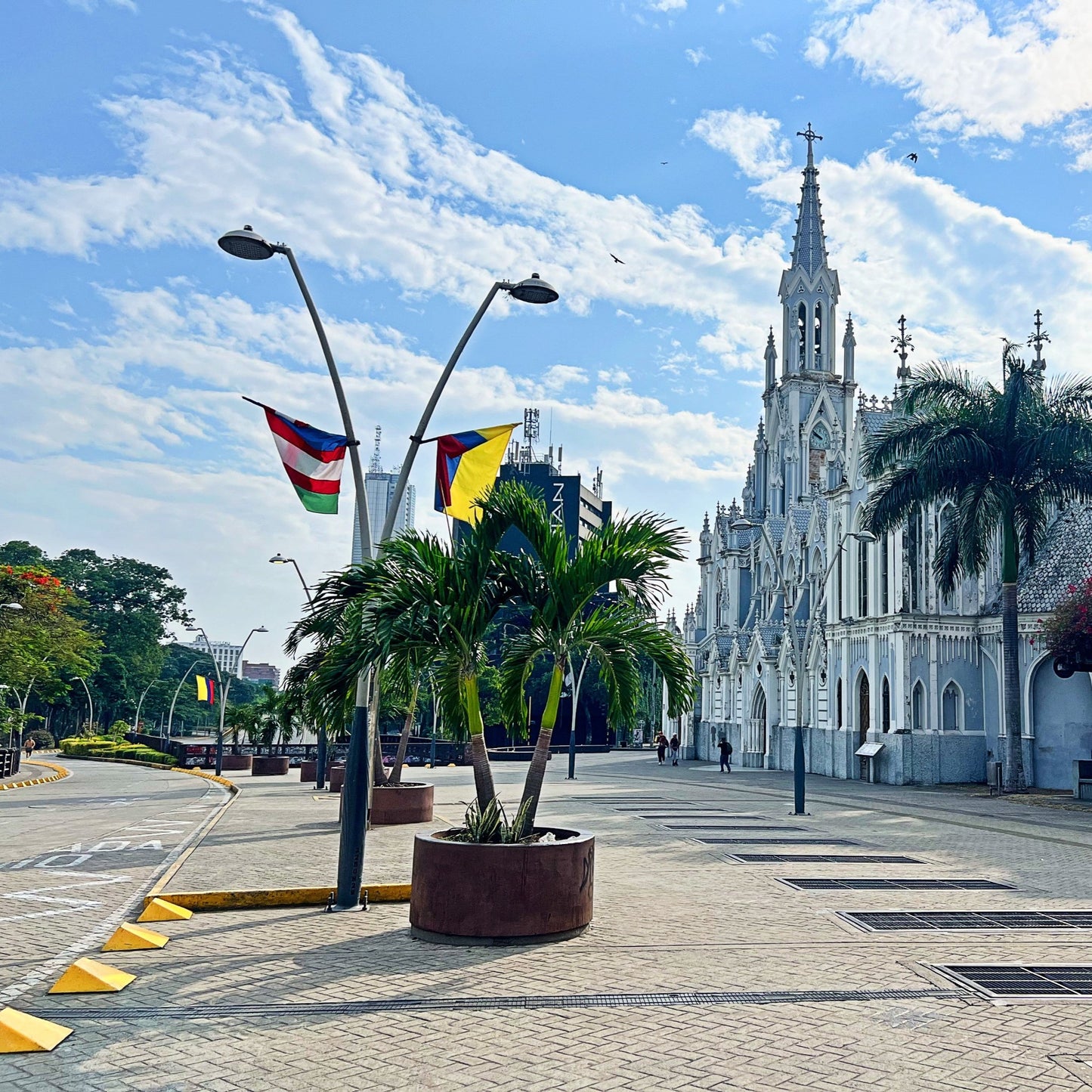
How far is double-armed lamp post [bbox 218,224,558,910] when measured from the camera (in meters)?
11.1

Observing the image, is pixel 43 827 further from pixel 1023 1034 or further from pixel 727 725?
pixel 727 725

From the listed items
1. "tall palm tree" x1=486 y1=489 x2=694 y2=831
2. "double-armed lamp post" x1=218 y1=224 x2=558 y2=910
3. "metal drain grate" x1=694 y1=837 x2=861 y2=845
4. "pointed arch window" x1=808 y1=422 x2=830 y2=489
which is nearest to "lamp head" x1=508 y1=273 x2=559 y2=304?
"double-armed lamp post" x1=218 y1=224 x2=558 y2=910

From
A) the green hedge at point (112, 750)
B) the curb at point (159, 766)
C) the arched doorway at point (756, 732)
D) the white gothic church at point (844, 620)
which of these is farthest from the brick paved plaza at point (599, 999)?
the arched doorway at point (756, 732)

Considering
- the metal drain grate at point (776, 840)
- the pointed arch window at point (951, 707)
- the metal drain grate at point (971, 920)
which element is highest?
the pointed arch window at point (951, 707)

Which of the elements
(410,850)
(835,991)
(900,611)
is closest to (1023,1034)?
(835,991)

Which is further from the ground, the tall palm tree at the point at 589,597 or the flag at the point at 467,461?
the flag at the point at 467,461

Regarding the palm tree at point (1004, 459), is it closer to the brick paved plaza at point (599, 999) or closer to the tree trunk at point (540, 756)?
the brick paved plaza at point (599, 999)

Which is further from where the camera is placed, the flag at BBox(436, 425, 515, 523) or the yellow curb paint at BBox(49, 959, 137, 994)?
the flag at BBox(436, 425, 515, 523)

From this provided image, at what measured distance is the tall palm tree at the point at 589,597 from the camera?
10.7m

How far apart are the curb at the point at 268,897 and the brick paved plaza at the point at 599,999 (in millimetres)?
217

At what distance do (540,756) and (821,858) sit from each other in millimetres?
7602

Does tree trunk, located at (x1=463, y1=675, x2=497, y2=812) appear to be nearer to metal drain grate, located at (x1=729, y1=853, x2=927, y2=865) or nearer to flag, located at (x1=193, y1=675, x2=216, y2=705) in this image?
metal drain grate, located at (x1=729, y1=853, x2=927, y2=865)

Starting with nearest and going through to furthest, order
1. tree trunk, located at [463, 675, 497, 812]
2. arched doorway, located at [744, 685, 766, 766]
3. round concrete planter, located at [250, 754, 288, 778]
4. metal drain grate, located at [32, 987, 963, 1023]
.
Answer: metal drain grate, located at [32, 987, 963, 1023] → tree trunk, located at [463, 675, 497, 812] → round concrete planter, located at [250, 754, 288, 778] → arched doorway, located at [744, 685, 766, 766]

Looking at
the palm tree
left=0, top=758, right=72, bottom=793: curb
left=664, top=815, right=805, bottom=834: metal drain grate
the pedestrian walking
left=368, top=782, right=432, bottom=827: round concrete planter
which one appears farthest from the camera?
the pedestrian walking
